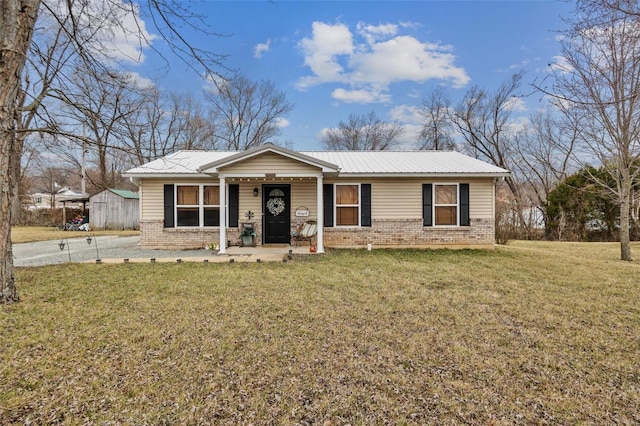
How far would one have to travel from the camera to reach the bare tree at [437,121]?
1093 inches

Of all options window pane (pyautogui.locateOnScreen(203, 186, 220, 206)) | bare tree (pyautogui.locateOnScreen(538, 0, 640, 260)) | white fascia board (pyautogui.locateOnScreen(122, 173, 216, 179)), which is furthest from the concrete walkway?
bare tree (pyautogui.locateOnScreen(538, 0, 640, 260))

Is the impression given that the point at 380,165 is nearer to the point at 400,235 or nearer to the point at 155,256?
the point at 400,235

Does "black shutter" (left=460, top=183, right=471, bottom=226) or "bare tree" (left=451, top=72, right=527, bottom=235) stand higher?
"bare tree" (left=451, top=72, right=527, bottom=235)

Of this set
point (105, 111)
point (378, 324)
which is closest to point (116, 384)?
point (378, 324)

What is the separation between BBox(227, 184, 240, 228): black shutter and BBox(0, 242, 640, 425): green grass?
4550mm

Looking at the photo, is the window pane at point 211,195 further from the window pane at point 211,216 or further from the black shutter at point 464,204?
the black shutter at point 464,204

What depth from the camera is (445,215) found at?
430 inches

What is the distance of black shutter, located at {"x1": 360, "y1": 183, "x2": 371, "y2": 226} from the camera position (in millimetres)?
10797

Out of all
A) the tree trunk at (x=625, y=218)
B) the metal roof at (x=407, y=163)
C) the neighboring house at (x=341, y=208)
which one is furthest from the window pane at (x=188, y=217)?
the tree trunk at (x=625, y=218)

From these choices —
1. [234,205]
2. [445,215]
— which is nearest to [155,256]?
A: [234,205]

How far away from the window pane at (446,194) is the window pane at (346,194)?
287cm

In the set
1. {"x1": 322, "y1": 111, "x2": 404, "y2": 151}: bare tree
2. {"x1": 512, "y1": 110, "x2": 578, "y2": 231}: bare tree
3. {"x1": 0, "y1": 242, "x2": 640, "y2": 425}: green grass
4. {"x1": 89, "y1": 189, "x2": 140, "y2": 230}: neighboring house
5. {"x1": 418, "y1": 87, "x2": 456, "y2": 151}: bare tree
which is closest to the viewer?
{"x1": 0, "y1": 242, "x2": 640, "y2": 425}: green grass

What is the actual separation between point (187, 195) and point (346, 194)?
18.0 ft

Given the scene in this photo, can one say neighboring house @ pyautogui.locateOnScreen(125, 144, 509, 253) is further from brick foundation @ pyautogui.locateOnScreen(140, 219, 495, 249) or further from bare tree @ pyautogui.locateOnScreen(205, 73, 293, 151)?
bare tree @ pyautogui.locateOnScreen(205, 73, 293, 151)
